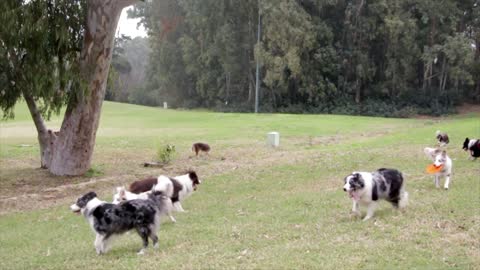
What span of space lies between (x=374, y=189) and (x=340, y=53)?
44.5 m

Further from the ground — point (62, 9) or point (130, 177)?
point (62, 9)

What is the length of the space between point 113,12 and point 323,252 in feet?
37.3

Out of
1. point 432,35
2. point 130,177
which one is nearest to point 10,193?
point 130,177

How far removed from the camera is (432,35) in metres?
49.4

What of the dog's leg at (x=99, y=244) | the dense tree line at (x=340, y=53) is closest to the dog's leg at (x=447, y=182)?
the dog's leg at (x=99, y=244)

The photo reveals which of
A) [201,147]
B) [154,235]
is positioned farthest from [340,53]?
[154,235]

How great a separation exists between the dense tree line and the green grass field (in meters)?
25.3

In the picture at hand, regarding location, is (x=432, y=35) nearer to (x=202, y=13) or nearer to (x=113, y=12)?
(x=202, y=13)

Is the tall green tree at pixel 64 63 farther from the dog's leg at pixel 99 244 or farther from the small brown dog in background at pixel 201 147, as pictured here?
the dog's leg at pixel 99 244

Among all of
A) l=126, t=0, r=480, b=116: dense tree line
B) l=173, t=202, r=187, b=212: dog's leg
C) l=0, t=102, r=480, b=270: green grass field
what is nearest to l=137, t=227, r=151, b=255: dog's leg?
l=0, t=102, r=480, b=270: green grass field

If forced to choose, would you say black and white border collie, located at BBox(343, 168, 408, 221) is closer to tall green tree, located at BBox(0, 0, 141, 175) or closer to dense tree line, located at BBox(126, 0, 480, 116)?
tall green tree, located at BBox(0, 0, 141, 175)

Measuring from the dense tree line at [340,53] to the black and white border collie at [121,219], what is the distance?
40730mm

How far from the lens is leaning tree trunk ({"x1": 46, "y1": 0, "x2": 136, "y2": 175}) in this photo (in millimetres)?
15742

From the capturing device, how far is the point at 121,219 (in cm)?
748
